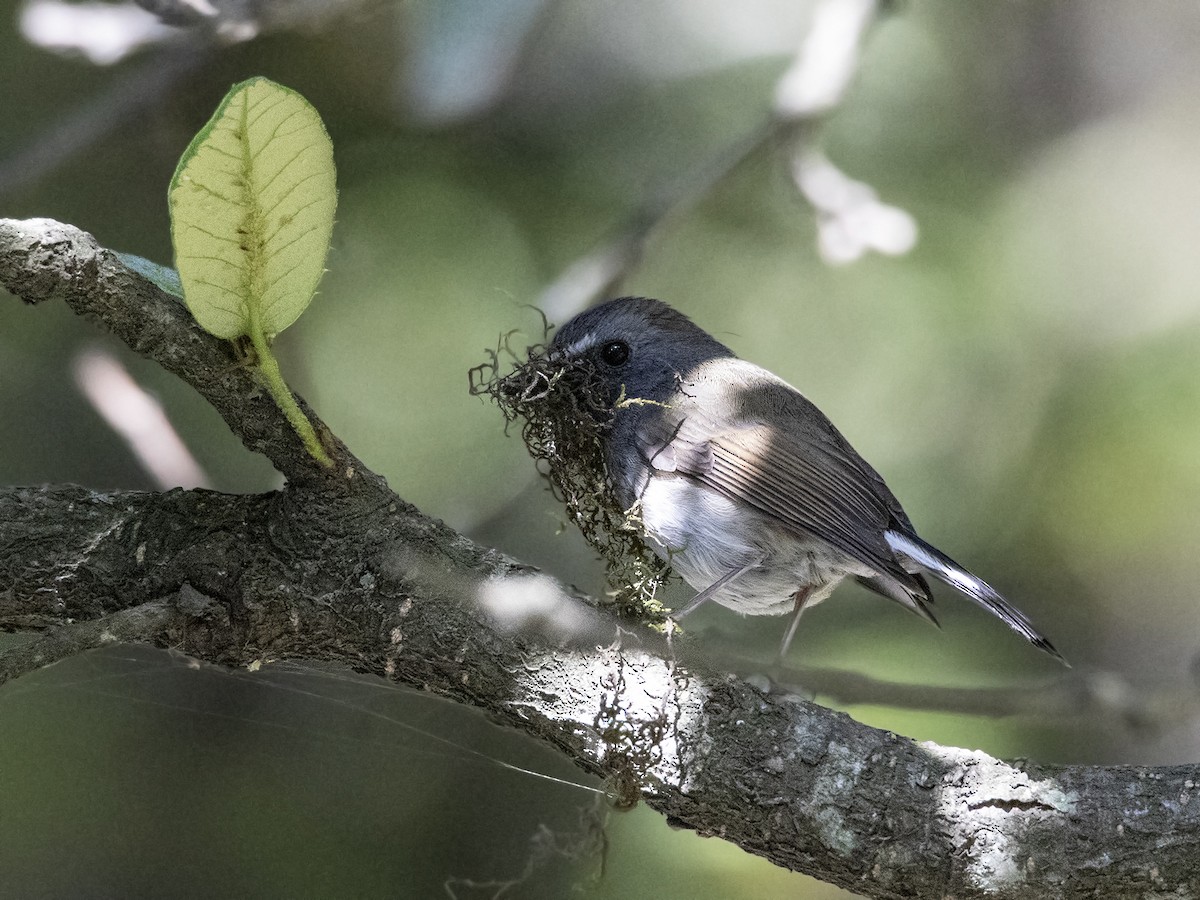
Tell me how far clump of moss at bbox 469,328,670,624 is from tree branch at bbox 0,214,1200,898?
0.49 meters

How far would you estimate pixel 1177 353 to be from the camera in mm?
4293

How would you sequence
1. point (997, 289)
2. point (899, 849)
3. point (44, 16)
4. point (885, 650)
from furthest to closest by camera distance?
point (997, 289), point (885, 650), point (44, 16), point (899, 849)

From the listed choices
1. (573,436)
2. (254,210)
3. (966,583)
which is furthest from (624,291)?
(254,210)

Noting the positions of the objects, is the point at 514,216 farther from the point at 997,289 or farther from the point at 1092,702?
the point at 1092,702

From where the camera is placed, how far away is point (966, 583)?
2.65 m

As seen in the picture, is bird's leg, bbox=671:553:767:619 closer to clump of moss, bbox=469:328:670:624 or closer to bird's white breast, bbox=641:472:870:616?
bird's white breast, bbox=641:472:870:616

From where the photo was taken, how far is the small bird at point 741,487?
2609mm

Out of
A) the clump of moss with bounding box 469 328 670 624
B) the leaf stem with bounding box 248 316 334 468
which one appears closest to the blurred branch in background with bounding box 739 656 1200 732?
the clump of moss with bounding box 469 328 670 624

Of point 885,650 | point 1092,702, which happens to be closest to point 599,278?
point 885,650

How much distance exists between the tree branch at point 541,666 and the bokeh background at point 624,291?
984 mm

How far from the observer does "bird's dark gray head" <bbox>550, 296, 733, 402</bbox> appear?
112 inches

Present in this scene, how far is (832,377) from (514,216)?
145 centimetres

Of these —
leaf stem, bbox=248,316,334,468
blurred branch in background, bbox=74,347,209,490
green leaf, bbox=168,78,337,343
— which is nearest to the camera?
green leaf, bbox=168,78,337,343

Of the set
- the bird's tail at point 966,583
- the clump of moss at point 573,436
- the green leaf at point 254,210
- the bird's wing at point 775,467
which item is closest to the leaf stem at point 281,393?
the green leaf at point 254,210
